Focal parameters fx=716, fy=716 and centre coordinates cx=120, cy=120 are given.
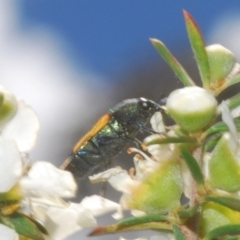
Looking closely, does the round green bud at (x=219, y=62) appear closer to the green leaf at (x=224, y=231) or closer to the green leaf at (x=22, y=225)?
the green leaf at (x=224, y=231)

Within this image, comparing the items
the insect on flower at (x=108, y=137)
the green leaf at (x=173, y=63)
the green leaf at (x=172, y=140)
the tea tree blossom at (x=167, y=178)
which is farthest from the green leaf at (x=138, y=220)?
the insect on flower at (x=108, y=137)

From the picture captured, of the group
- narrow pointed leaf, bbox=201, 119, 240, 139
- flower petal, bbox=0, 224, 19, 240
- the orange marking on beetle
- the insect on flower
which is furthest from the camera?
the orange marking on beetle

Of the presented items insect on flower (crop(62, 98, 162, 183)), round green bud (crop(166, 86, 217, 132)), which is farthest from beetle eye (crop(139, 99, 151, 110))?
round green bud (crop(166, 86, 217, 132))

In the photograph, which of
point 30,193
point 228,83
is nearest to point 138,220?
point 30,193

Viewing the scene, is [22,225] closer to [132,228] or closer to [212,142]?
[132,228]

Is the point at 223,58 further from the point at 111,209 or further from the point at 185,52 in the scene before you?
the point at 185,52

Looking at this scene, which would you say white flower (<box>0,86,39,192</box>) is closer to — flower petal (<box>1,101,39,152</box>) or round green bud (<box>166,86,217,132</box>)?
flower petal (<box>1,101,39,152</box>)

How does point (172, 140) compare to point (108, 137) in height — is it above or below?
above

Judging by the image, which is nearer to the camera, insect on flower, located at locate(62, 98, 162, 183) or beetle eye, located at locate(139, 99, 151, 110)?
insect on flower, located at locate(62, 98, 162, 183)
